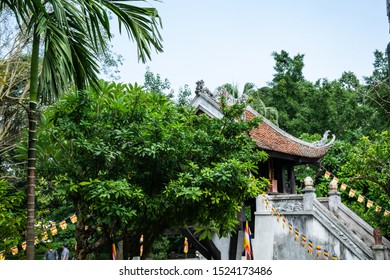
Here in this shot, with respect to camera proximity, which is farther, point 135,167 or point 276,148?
point 276,148

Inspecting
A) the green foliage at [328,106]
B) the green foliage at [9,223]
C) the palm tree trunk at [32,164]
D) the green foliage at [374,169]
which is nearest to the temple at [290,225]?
the green foliage at [374,169]

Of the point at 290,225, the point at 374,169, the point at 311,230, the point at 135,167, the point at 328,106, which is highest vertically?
the point at 328,106

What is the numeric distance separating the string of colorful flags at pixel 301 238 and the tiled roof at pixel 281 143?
136cm

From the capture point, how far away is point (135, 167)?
5.92 meters

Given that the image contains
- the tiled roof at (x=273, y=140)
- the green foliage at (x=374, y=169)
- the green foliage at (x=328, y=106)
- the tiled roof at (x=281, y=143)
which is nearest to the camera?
the green foliage at (x=374, y=169)

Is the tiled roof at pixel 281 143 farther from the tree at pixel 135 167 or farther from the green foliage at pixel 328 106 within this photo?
the green foliage at pixel 328 106

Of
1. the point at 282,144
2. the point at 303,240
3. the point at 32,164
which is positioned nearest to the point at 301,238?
the point at 303,240

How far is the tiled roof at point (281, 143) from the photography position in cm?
1109

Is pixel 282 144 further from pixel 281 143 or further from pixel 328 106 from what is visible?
pixel 328 106

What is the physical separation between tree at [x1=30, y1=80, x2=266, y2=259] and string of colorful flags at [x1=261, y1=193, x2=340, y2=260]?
14.0ft

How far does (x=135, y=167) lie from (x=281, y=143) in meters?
6.51

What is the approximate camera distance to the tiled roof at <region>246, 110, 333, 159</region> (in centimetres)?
1109

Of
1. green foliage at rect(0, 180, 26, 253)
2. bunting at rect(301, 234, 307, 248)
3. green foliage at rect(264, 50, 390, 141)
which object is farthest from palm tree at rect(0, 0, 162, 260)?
green foliage at rect(264, 50, 390, 141)

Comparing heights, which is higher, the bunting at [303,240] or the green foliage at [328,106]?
the green foliage at [328,106]
